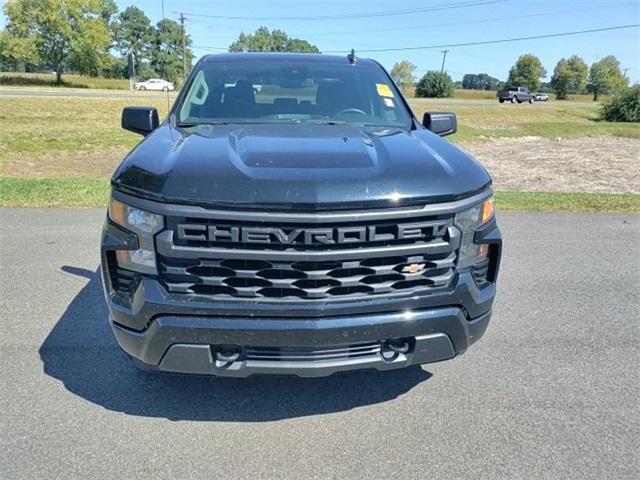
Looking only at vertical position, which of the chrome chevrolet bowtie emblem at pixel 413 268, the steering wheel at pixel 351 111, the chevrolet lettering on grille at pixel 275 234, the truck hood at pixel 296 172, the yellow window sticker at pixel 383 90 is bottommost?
the chrome chevrolet bowtie emblem at pixel 413 268

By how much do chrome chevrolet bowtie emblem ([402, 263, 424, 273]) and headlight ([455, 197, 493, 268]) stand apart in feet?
0.70

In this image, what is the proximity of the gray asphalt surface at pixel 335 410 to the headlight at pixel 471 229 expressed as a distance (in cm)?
88

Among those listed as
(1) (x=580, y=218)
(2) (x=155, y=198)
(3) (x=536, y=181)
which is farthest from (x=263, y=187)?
(3) (x=536, y=181)

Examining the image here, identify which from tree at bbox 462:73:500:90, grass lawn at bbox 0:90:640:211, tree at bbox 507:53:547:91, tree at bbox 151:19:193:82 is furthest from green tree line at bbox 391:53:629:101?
grass lawn at bbox 0:90:640:211

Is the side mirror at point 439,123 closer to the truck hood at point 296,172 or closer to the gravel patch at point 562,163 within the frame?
the truck hood at point 296,172

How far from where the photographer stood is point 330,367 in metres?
2.41

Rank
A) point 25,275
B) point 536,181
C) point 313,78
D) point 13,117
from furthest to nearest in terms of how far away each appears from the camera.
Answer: point 13,117 < point 536,181 < point 25,275 < point 313,78

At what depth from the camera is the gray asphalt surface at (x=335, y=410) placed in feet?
7.93

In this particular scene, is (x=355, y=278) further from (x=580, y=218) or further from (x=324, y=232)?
(x=580, y=218)

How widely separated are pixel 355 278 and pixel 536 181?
10535 millimetres

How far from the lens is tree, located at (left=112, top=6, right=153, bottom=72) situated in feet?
283

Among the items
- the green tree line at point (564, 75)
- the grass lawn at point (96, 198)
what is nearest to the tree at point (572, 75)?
the green tree line at point (564, 75)

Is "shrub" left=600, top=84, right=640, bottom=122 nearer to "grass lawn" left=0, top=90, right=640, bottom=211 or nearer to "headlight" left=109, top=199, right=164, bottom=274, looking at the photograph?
"grass lawn" left=0, top=90, right=640, bottom=211

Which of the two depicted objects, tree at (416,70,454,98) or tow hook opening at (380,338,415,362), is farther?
tree at (416,70,454,98)
